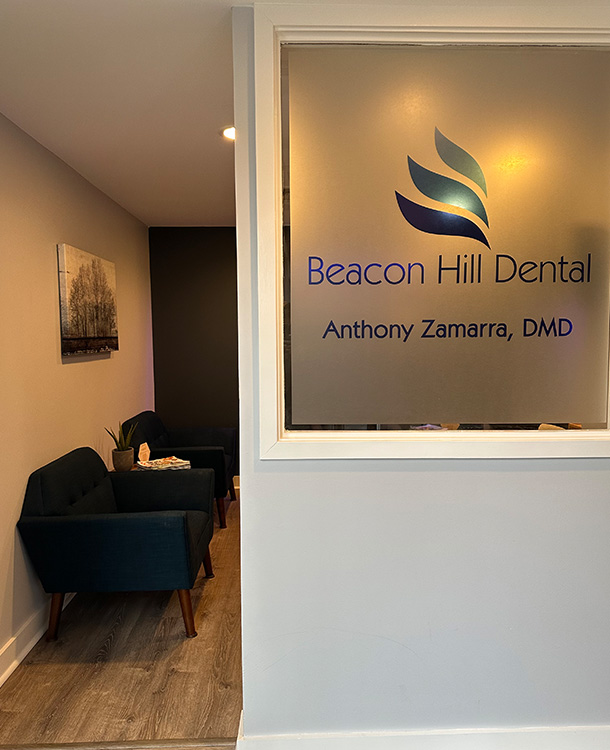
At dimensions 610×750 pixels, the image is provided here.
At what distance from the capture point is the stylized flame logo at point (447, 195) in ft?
5.95

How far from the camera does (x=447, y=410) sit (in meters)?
1.87

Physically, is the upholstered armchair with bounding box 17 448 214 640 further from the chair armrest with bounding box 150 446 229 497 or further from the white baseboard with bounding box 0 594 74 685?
the chair armrest with bounding box 150 446 229 497

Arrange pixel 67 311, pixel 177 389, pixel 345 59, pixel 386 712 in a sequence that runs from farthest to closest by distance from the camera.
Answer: pixel 177 389
pixel 67 311
pixel 386 712
pixel 345 59

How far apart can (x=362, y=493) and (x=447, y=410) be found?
0.37 metres

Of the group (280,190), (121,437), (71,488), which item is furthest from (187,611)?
(280,190)

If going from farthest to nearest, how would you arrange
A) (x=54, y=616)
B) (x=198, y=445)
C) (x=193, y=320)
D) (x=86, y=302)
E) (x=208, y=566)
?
(x=193, y=320)
(x=198, y=445)
(x=86, y=302)
(x=208, y=566)
(x=54, y=616)

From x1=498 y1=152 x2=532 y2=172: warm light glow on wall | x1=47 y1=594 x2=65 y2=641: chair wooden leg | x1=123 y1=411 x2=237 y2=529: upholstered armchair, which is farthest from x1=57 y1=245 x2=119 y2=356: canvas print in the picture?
x1=498 y1=152 x2=532 y2=172: warm light glow on wall

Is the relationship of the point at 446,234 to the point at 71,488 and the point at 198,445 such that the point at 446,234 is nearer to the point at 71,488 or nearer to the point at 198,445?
the point at 71,488

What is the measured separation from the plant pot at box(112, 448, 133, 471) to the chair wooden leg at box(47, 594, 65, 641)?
1.22 metres

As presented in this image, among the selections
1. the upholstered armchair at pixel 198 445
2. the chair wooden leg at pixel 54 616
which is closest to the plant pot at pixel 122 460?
the upholstered armchair at pixel 198 445

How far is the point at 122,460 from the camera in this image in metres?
3.91

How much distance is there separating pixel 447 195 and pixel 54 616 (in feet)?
8.20

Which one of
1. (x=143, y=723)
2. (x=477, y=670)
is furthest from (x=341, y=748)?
(x=143, y=723)

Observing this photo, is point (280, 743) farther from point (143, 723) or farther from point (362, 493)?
point (362, 493)
